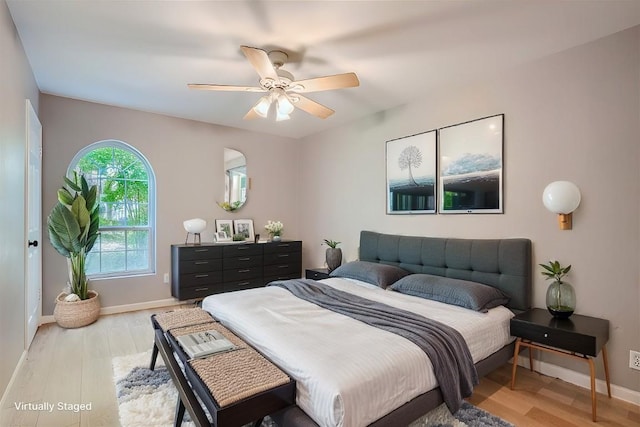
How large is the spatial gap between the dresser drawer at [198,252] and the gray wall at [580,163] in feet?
8.77

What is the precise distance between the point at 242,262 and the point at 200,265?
0.57 metres

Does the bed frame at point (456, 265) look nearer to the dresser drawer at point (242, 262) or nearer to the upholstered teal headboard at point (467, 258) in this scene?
the upholstered teal headboard at point (467, 258)

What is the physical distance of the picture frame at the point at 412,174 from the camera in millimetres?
3559

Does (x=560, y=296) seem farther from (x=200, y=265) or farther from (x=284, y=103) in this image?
(x=200, y=265)

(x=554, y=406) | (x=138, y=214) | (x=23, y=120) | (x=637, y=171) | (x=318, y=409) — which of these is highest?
(x=23, y=120)

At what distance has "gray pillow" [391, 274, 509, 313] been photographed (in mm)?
2557

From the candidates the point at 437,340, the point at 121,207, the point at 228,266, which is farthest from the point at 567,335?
the point at 121,207

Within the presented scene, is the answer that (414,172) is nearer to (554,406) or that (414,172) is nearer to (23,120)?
(554,406)

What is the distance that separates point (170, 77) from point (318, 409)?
3.12 m

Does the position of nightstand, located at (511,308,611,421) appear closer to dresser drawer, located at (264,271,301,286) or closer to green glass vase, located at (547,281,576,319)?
green glass vase, located at (547,281,576,319)

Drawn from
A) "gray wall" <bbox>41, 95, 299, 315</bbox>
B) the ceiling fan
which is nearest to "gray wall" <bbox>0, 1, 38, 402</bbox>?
"gray wall" <bbox>41, 95, 299, 315</bbox>

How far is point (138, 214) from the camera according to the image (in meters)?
4.38

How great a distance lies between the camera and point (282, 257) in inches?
195

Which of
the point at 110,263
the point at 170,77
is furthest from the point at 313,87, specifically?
the point at 110,263
